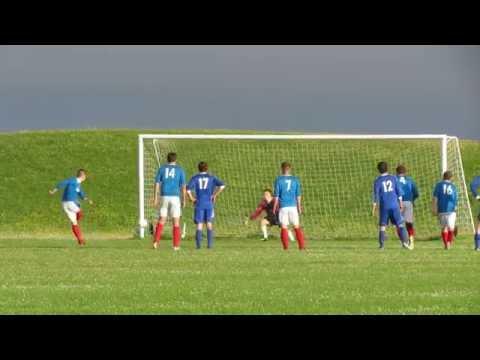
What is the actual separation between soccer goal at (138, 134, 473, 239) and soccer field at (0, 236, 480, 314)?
625 inches

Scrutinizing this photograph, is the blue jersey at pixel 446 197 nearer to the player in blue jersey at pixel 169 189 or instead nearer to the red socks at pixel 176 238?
the player in blue jersey at pixel 169 189

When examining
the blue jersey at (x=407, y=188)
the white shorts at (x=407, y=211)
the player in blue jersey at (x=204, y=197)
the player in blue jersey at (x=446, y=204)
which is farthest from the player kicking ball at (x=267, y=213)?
the player in blue jersey at (x=446, y=204)

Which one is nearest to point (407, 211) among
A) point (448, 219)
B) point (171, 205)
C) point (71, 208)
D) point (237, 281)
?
point (448, 219)

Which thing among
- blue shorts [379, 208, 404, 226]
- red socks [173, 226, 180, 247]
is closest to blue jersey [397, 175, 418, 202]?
blue shorts [379, 208, 404, 226]

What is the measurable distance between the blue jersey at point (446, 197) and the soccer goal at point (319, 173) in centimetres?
996

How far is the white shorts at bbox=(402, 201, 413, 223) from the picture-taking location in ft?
96.8

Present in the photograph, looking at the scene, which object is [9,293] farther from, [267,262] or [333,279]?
[267,262]

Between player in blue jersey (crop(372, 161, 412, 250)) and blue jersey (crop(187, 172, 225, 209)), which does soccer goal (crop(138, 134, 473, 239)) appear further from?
blue jersey (crop(187, 172, 225, 209))

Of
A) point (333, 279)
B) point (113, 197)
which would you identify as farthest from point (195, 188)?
point (113, 197)

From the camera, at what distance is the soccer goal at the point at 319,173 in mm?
41250

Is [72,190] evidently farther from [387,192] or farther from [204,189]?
[387,192]

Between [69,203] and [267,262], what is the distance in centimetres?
1060
